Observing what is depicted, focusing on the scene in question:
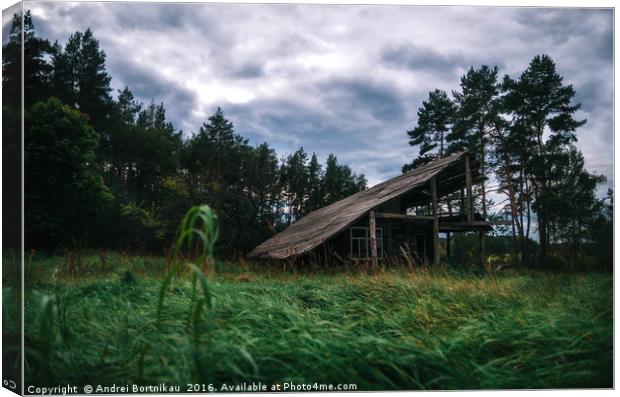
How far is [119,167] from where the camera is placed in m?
9.18

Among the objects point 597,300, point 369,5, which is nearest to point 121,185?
point 369,5

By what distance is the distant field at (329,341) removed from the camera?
3.09m

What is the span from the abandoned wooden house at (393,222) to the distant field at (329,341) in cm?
635

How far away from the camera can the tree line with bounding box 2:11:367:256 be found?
398 cm

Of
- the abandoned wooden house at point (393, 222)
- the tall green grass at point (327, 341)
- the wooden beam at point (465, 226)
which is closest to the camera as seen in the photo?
the tall green grass at point (327, 341)

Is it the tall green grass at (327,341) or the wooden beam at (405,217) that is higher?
the wooden beam at (405,217)

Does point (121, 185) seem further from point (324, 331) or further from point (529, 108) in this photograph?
point (529, 108)

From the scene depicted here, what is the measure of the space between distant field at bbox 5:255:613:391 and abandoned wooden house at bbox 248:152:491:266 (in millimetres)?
6345

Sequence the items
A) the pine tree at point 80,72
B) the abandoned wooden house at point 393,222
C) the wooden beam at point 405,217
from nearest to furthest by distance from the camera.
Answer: the pine tree at point 80,72
the abandoned wooden house at point 393,222
the wooden beam at point 405,217

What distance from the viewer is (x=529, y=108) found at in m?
7.28

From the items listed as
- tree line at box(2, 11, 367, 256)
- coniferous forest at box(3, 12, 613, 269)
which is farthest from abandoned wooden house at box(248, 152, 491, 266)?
tree line at box(2, 11, 367, 256)

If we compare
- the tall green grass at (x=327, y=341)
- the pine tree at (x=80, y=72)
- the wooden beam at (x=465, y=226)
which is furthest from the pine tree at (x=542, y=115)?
the wooden beam at (x=465, y=226)

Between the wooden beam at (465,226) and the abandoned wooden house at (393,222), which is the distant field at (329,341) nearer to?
the abandoned wooden house at (393,222)

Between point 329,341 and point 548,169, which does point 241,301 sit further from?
point 548,169
